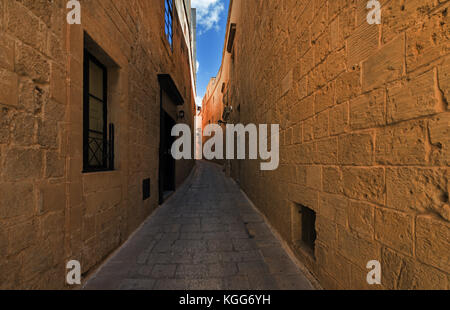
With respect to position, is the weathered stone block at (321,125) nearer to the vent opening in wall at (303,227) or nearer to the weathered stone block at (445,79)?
the weathered stone block at (445,79)

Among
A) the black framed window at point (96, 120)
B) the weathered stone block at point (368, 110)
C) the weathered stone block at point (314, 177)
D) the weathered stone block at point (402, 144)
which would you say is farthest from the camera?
the black framed window at point (96, 120)

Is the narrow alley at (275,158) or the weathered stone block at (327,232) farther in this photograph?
the weathered stone block at (327,232)

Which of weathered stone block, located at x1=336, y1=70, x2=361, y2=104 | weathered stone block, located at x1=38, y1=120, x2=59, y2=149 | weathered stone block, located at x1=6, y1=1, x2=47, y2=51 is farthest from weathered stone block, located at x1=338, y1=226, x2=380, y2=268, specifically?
weathered stone block, located at x1=6, y1=1, x2=47, y2=51

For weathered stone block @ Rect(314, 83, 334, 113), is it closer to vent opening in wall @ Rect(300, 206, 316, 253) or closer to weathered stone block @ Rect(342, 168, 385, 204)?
weathered stone block @ Rect(342, 168, 385, 204)

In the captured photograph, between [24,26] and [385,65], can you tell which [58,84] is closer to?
[24,26]

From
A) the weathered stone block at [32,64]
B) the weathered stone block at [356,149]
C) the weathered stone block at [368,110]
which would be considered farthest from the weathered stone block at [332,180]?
the weathered stone block at [32,64]

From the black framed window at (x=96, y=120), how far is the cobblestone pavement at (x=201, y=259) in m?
1.29

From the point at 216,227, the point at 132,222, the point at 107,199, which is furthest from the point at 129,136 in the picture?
the point at 216,227

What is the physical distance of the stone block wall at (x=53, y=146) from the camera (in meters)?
1.37

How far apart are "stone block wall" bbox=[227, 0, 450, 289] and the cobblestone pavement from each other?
44cm

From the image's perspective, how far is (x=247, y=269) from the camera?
222 centimetres

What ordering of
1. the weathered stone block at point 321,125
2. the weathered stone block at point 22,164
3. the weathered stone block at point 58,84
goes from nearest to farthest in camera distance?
the weathered stone block at point 22,164 → the weathered stone block at point 58,84 → the weathered stone block at point 321,125

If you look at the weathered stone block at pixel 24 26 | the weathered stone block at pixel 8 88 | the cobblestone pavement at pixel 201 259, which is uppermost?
the weathered stone block at pixel 24 26
